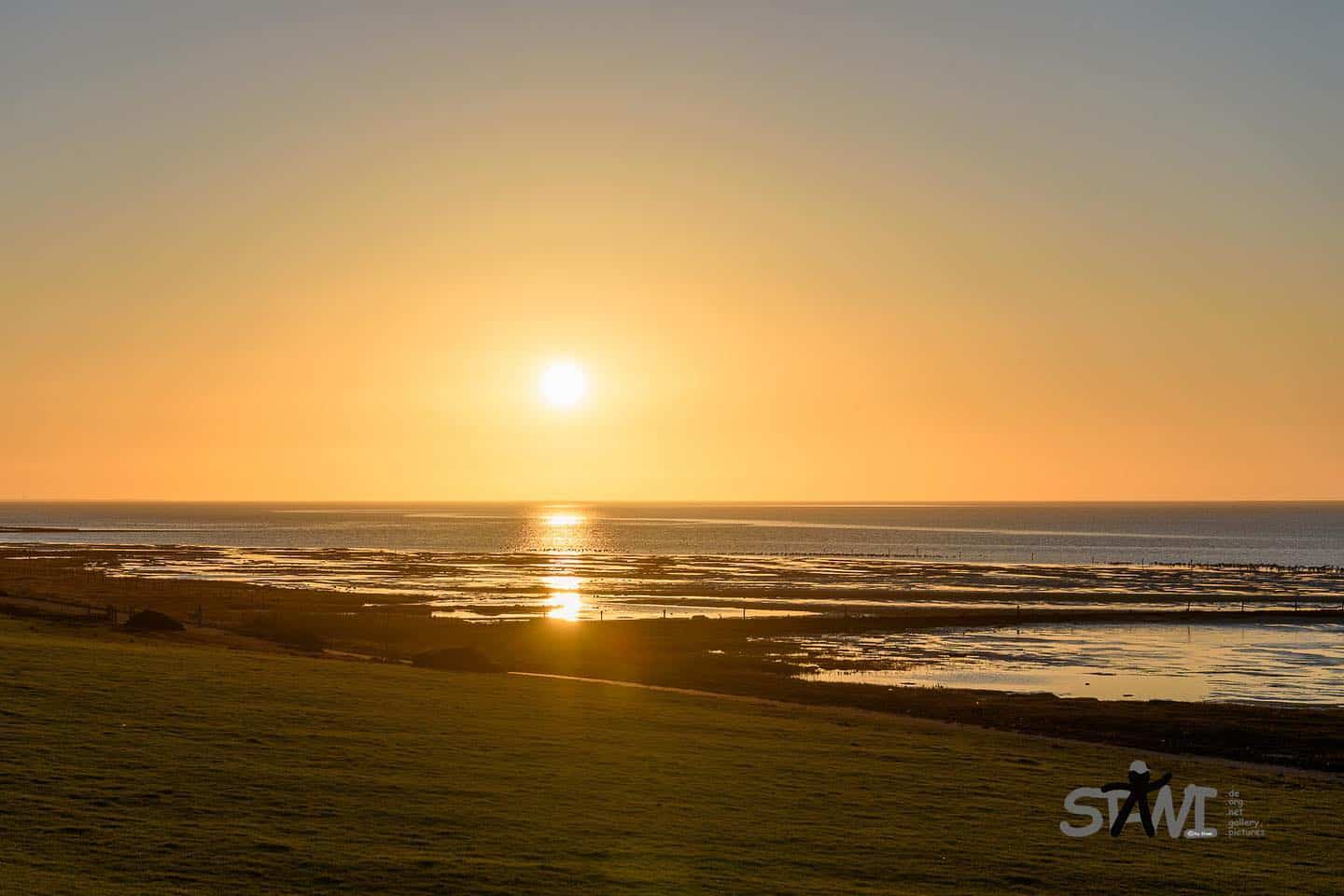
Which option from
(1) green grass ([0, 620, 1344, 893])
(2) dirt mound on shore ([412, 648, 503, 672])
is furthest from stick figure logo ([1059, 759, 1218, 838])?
(2) dirt mound on shore ([412, 648, 503, 672])

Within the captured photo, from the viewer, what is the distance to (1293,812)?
1086 inches

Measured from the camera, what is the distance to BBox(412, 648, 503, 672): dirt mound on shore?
5462 centimetres

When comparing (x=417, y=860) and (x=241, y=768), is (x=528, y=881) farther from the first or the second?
(x=241, y=768)

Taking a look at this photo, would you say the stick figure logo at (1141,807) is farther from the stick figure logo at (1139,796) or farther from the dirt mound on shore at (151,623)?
the dirt mound on shore at (151,623)

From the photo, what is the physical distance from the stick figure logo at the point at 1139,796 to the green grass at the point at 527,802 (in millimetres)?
894

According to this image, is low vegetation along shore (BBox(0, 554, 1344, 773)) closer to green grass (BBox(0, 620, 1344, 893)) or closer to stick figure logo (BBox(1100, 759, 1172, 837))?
green grass (BBox(0, 620, 1344, 893))

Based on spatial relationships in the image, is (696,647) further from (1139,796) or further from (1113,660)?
(1139,796)

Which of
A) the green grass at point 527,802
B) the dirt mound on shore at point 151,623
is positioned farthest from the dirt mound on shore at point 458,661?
the green grass at point 527,802

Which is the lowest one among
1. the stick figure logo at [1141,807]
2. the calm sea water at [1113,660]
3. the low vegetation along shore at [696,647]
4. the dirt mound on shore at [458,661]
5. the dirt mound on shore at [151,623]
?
the calm sea water at [1113,660]

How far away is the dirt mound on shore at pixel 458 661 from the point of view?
54.6 meters

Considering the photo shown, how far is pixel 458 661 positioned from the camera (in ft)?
182

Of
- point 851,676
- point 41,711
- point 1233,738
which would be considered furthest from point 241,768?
point 851,676

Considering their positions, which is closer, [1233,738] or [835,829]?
[835,829]

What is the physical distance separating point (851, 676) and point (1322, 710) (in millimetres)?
21724
